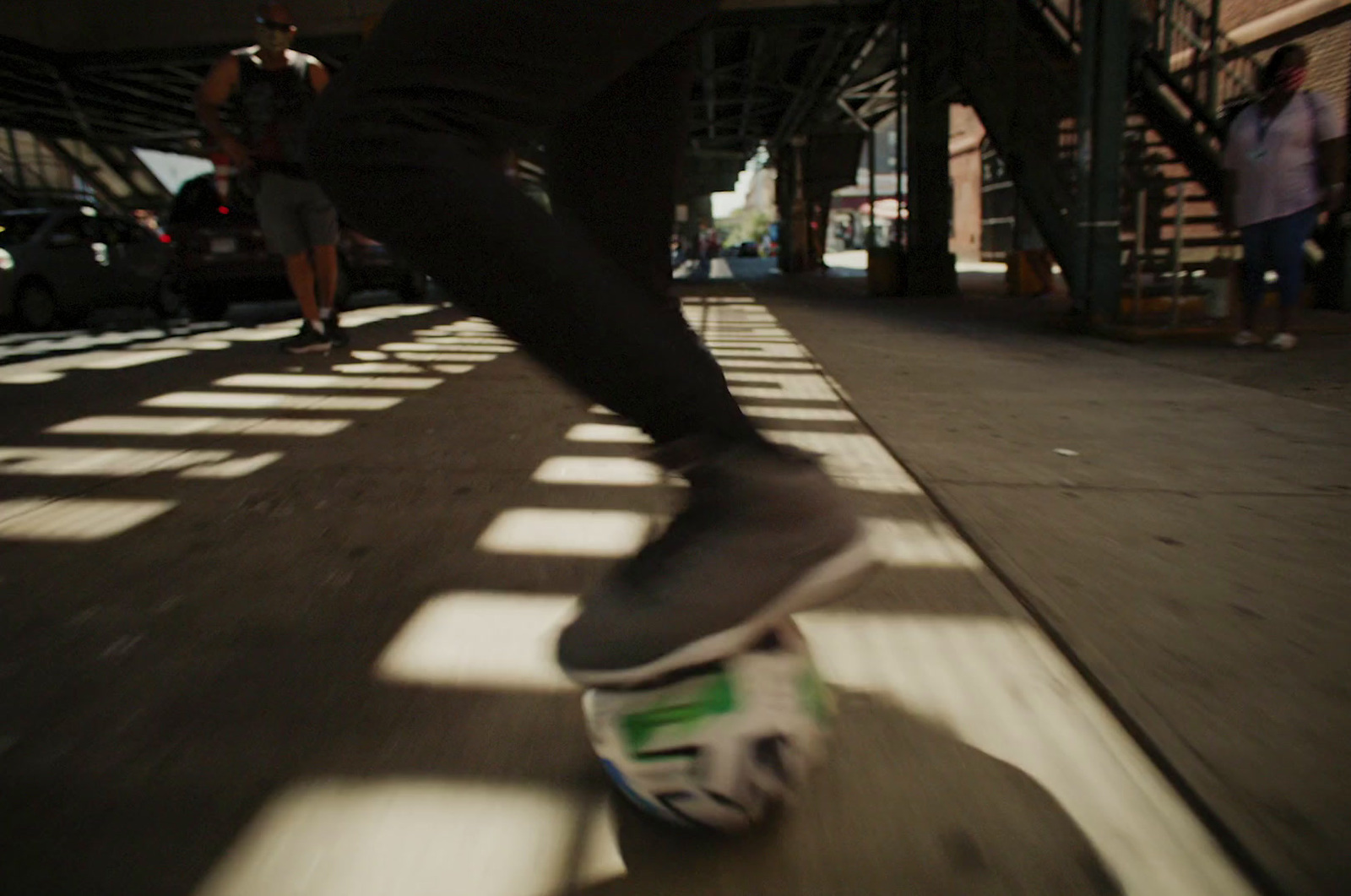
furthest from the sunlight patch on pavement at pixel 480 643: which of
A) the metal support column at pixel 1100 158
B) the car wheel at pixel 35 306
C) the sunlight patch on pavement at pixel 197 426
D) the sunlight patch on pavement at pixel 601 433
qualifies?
the car wheel at pixel 35 306

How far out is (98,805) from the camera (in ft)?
3.06

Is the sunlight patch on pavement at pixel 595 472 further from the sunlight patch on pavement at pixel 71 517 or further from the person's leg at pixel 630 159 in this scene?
the person's leg at pixel 630 159

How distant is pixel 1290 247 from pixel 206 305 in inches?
370

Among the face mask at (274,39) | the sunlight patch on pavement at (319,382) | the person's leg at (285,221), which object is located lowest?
the sunlight patch on pavement at (319,382)

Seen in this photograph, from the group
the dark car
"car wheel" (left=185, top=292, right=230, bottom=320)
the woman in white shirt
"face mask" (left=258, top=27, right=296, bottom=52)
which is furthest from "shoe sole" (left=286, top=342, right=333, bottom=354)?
the woman in white shirt

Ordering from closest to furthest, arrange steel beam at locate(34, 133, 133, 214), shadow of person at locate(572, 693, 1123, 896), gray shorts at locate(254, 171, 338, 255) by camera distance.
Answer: shadow of person at locate(572, 693, 1123, 896)
gray shorts at locate(254, 171, 338, 255)
steel beam at locate(34, 133, 133, 214)

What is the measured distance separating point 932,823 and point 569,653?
0.42 m

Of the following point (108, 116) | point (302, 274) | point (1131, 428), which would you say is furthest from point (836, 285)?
point (108, 116)

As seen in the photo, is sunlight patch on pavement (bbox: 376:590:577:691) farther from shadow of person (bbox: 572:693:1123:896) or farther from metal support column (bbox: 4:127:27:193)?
metal support column (bbox: 4:127:27:193)

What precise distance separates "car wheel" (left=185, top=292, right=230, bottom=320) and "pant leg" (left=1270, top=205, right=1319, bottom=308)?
30.0ft

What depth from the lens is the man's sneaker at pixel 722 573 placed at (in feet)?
2.77

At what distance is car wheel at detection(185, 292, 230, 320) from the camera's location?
Result: 9008mm

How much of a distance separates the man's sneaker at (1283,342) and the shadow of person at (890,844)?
207 inches

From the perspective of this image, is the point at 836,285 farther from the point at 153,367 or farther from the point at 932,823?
the point at 932,823
